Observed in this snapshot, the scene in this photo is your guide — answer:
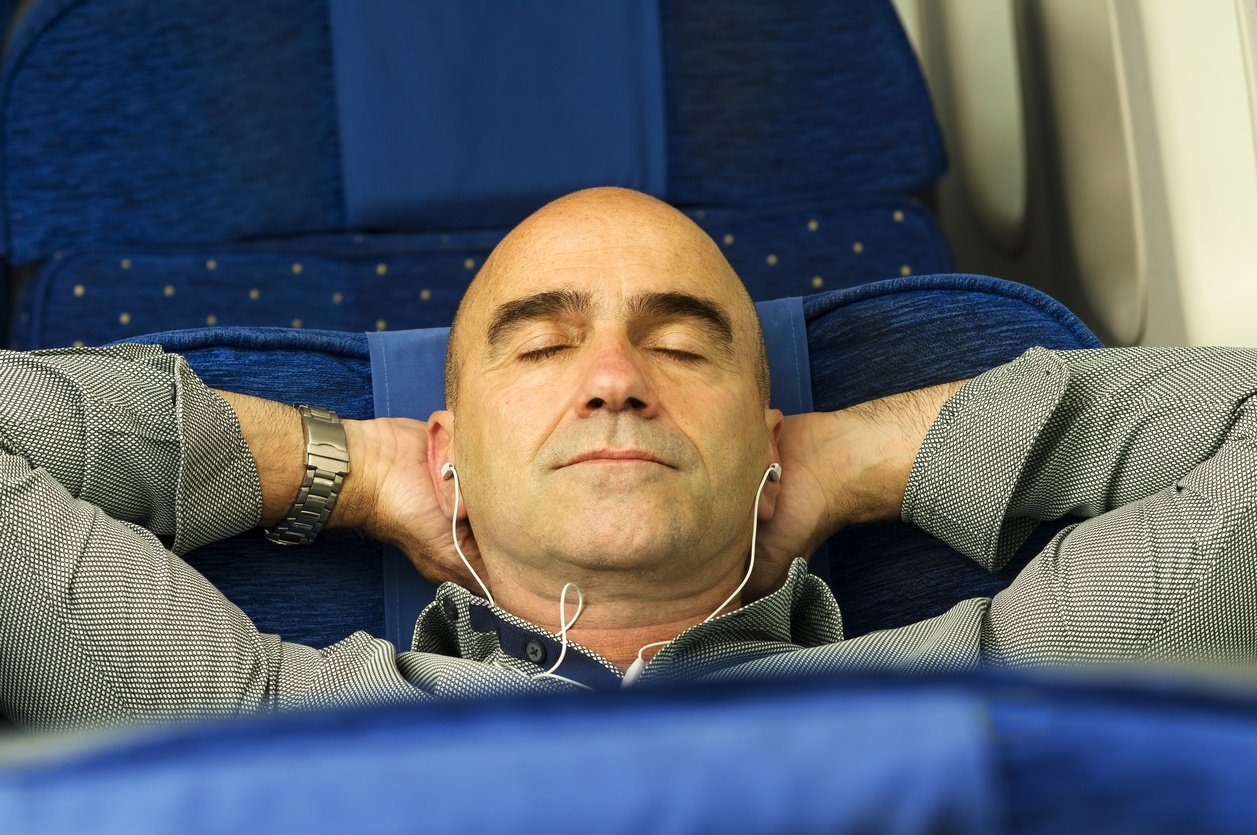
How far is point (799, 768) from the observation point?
531mm

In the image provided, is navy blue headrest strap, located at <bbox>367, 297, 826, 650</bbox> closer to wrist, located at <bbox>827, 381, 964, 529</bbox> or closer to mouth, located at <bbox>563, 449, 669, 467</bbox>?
wrist, located at <bbox>827, 381, 964, 529</bbox>

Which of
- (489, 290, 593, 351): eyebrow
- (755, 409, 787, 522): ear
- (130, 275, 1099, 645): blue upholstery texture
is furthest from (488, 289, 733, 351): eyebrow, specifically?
(130, 275, 1099, 645): blue upholstery texture

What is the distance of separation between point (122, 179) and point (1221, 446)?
4.90 feet

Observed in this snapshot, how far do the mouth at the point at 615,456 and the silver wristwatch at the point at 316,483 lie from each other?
29 centimetres

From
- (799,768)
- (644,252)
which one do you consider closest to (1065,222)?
(644,252)

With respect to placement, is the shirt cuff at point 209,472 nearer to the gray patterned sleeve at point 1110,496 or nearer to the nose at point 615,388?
the nose at point 615,388

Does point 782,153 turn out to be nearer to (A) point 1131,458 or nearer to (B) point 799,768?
(A) point 1131,458

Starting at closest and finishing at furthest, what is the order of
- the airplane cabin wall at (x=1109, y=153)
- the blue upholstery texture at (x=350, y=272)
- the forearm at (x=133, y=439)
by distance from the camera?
the forearm at (x=133, y=439) < the airplane cabin wall at (x=1109, y=153) < the blue upholstery texture at (x=350, y=272)

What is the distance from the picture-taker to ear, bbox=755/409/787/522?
137 cm

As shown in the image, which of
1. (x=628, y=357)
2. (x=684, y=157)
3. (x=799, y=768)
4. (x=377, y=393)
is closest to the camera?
(x=799, y=768)

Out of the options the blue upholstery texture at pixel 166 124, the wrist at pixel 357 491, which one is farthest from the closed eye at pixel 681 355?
the blue upholstery texture at pixel 166 124

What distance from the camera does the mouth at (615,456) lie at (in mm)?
1239

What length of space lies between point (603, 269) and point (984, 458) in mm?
440

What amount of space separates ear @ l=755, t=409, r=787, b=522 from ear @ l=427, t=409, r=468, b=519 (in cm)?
31
